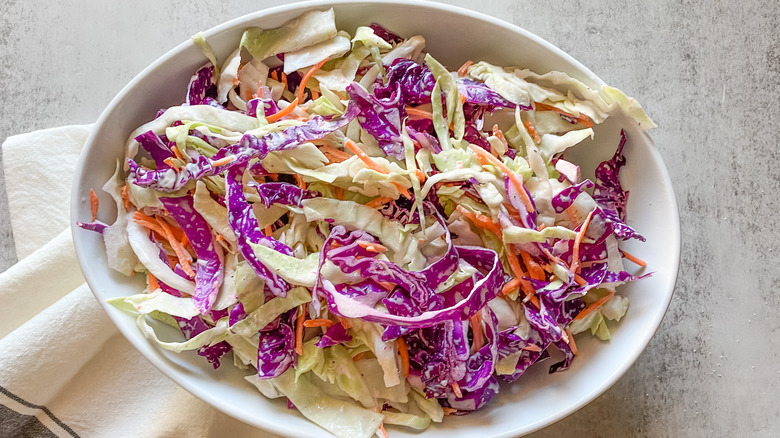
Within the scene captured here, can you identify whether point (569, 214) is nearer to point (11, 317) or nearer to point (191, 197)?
point (191, 197)

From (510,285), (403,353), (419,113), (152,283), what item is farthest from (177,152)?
(510,285)

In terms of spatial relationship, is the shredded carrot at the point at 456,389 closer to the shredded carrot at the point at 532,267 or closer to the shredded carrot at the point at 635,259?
the shredded carrot at the point at 532,267

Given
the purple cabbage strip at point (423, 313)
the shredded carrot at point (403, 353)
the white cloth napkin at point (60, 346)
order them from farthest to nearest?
the white cloth napkin at point (60, 346), the shredded carrot at point (403, 353), the purple cabbage strip at point (423, 313)

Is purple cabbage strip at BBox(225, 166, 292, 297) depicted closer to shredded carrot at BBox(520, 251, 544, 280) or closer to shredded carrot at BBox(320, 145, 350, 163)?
shredded carrot at BBox(320, 145, 350, 163)

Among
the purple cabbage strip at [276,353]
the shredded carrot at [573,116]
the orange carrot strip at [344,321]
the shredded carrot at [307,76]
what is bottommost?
the purple cabbage strip at [276,353]

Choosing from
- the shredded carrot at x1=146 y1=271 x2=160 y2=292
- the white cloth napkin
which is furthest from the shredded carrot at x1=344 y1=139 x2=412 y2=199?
the white cloth napkin

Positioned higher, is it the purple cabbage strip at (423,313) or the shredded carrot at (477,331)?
the purple cabbage strip at (423,313)

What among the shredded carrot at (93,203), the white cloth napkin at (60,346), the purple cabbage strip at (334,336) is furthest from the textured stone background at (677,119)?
the purple cabbage strip at (334,336)

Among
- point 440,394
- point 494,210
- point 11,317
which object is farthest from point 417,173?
point 11,317
